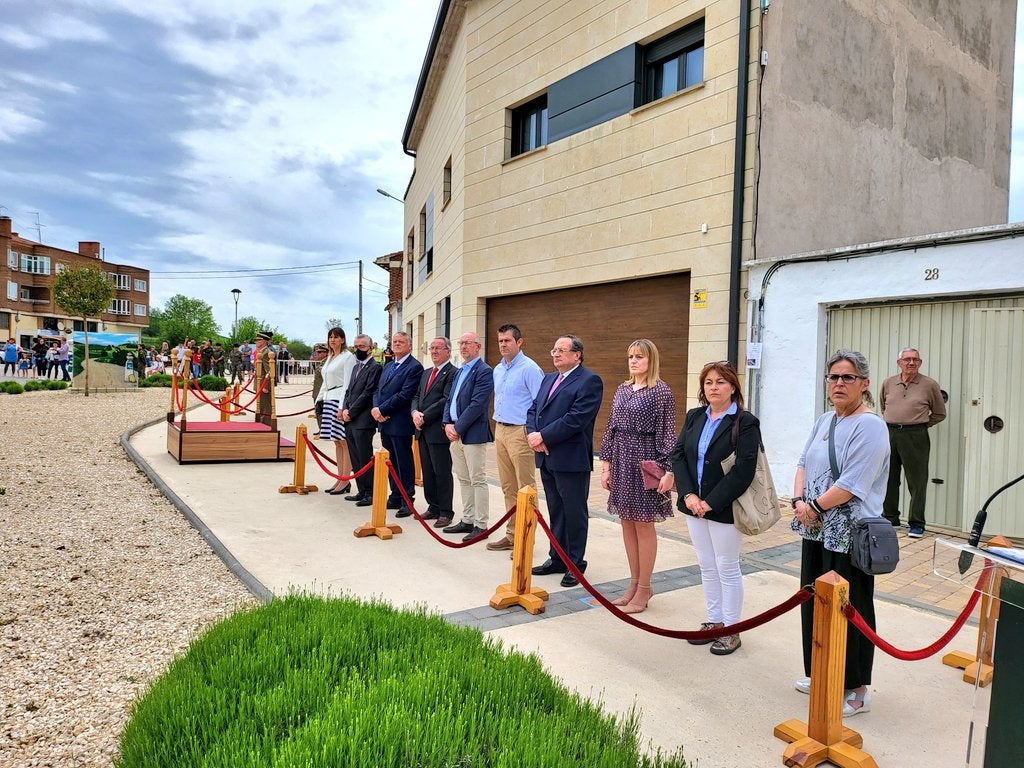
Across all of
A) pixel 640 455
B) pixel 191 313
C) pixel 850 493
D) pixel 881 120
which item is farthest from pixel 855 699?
pixel 191 313

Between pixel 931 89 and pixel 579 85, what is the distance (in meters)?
5.67

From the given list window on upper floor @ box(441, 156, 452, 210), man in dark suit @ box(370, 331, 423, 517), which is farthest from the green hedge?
window on upper floor @ box(441, 156, 452, 210)

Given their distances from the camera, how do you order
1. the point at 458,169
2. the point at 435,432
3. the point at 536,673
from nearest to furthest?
1. the point at 536,673
2. the point at 435,432
3. the point at 458,169

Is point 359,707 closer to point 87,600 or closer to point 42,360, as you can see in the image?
point 87,600

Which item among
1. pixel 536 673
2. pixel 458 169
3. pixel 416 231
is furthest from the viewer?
pixel 416 231

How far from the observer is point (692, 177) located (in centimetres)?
944

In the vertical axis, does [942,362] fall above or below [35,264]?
below

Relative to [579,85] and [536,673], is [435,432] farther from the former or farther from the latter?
[579,85]

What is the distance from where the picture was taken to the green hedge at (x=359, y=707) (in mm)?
2072

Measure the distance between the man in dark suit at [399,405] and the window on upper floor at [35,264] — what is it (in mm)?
72797

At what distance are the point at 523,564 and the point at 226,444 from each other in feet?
24.2

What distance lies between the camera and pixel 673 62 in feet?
33.8

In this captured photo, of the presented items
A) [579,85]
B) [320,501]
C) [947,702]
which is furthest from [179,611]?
[579,85]

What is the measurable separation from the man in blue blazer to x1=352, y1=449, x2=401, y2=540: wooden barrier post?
0.60 metres
